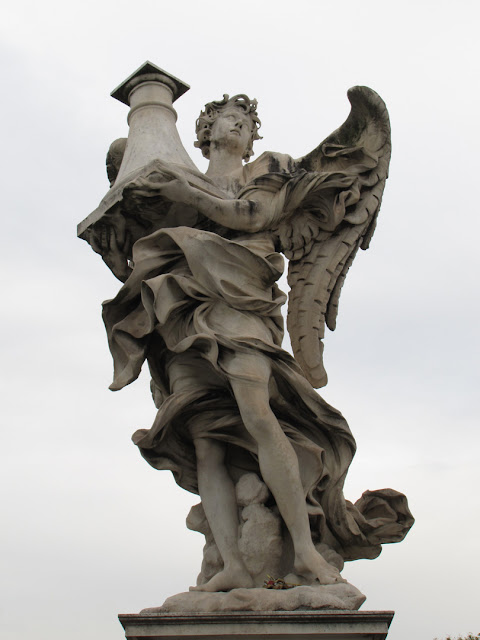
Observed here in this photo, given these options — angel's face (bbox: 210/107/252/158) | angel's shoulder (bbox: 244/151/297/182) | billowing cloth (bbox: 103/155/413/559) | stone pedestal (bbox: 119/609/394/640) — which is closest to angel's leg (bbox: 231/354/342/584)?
billowing cloth (bbox: 103/155/413/559)

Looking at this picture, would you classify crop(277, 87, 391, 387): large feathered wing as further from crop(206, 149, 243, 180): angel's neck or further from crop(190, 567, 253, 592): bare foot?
crop(190, 567, 253, 592): bare foot

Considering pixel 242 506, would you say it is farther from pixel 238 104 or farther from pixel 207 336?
pixel 238 104

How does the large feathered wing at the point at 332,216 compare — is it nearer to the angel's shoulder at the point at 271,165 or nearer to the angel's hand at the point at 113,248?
the angel's shoulder at the point at 271,165

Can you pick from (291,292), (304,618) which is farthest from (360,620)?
(291,292)

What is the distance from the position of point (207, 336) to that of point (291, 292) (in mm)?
1061

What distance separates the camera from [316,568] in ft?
19.0

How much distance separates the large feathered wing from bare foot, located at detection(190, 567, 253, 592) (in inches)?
56.7

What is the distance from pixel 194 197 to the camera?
6.59 m

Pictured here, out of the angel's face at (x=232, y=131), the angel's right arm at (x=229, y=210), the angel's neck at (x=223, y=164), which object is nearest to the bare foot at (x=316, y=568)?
the angel's right arm at (x=229, y=210)

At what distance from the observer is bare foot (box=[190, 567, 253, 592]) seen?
231 inches

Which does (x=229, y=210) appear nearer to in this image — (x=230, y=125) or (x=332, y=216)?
(x=332, y=216)

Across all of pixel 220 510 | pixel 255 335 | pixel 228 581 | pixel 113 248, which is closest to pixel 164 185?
pixel 113 248

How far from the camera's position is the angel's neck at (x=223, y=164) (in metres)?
7.27

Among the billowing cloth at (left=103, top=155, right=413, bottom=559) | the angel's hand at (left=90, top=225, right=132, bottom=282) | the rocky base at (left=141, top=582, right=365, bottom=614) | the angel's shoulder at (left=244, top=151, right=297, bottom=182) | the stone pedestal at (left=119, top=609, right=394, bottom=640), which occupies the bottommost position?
the stone pedestal at (left=119, top=609, right=394, bottom=640)
